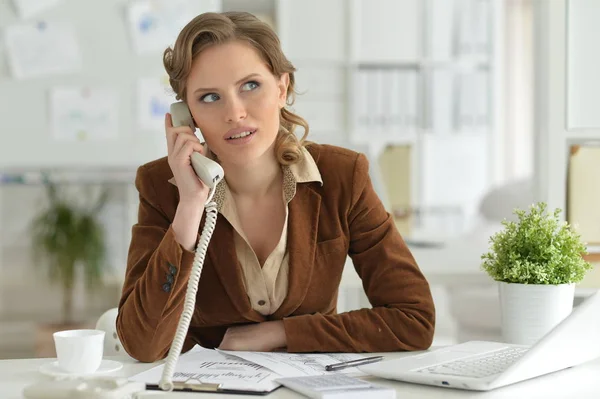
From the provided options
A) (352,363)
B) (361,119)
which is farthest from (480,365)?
(361,119)

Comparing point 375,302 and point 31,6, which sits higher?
point 31,6

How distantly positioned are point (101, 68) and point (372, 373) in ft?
11.2

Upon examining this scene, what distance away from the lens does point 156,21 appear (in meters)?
4.42

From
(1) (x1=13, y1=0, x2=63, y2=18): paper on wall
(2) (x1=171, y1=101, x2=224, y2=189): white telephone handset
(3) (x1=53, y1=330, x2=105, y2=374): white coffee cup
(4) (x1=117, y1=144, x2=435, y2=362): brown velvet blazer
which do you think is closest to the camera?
(3) (x1=53, y1=330, x2=105, y2=374): white coffee cup

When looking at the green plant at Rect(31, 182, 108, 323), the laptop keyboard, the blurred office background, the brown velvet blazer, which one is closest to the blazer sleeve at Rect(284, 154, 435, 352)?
the brown velvet blazer

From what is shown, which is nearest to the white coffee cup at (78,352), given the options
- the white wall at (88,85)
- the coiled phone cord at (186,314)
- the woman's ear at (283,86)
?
the coiled phone cord at (186,314)

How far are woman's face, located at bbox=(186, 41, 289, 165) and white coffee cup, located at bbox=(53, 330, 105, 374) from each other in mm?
433

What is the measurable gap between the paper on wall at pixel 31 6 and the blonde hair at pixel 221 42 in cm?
291

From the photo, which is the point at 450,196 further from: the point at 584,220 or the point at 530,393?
the point at 530,393

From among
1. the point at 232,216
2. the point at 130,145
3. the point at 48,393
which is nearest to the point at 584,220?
the point at 232,216

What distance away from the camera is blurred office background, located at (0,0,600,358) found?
2061mm

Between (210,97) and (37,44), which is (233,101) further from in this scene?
(37,44)

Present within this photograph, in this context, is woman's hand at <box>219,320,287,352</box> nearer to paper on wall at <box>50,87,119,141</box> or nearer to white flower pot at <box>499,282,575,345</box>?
white flower pot at <box>499,282,575,345</box>

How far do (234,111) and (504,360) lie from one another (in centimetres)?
62
